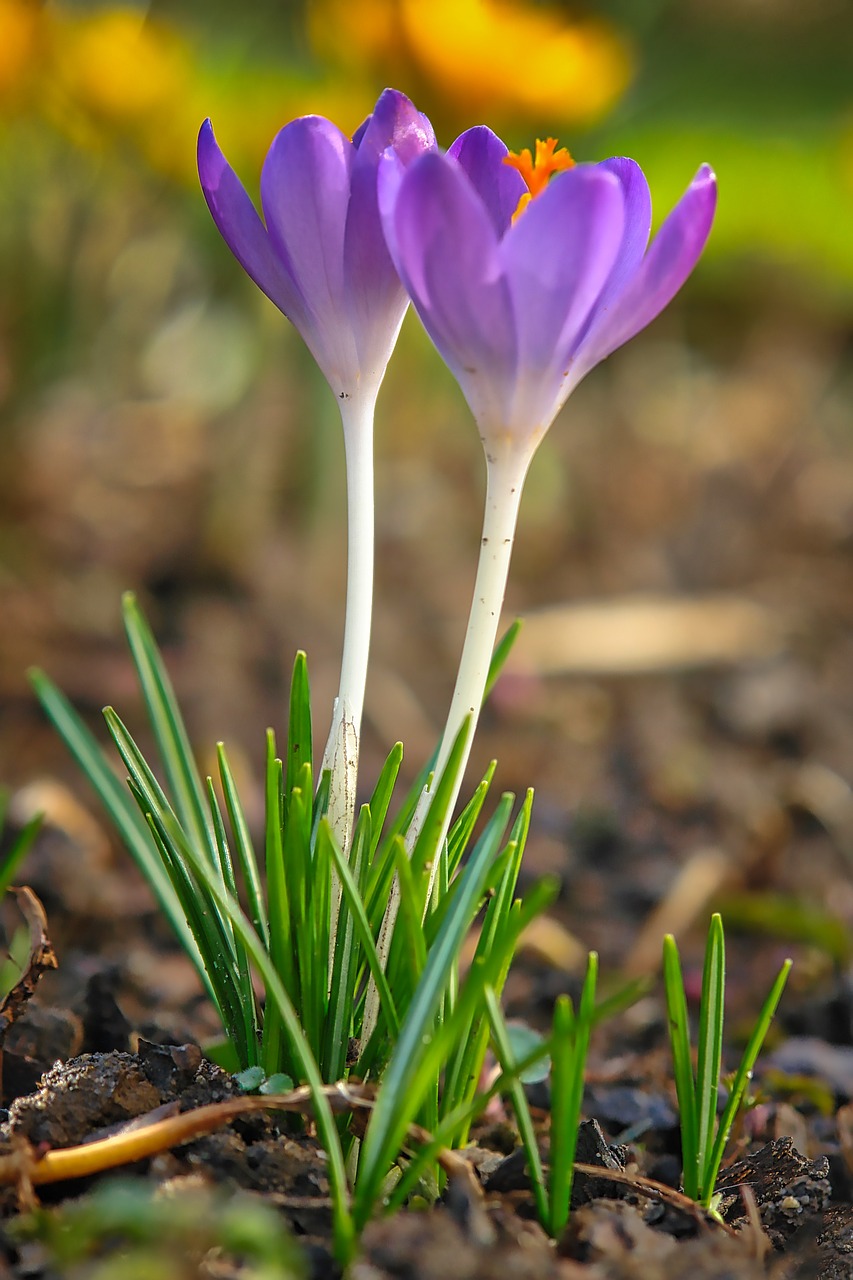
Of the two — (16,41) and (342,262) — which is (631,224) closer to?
(342,262)

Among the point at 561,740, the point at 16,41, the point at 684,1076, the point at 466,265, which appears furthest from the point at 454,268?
the point at 16,41

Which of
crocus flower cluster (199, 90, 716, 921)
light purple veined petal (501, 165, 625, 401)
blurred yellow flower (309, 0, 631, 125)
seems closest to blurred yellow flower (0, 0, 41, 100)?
blurred yellow flower (309, 0, 631, 125)

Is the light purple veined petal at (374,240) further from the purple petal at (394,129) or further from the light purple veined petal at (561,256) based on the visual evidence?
the light purple veined petal at (561,256)

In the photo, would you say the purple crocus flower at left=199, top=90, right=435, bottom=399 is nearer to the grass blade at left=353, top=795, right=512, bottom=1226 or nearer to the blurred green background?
the grass blade at left=353, top=795, right=512, bottom=1226

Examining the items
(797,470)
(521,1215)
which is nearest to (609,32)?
(797,470)

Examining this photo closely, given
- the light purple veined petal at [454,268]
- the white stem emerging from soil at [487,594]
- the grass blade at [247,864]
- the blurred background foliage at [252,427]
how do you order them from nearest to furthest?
the light purple veined petal at [454,268]
the white stem emerging from soil at [487,594]
the grass blade at [247,864]
the blurred background foliage at [252,427]

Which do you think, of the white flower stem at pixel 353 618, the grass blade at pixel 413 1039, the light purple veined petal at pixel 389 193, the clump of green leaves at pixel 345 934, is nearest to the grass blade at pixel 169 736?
the clump of green leaves at pixel 345 934

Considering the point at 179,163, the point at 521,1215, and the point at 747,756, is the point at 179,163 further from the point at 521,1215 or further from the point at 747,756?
the point at 521,1215
